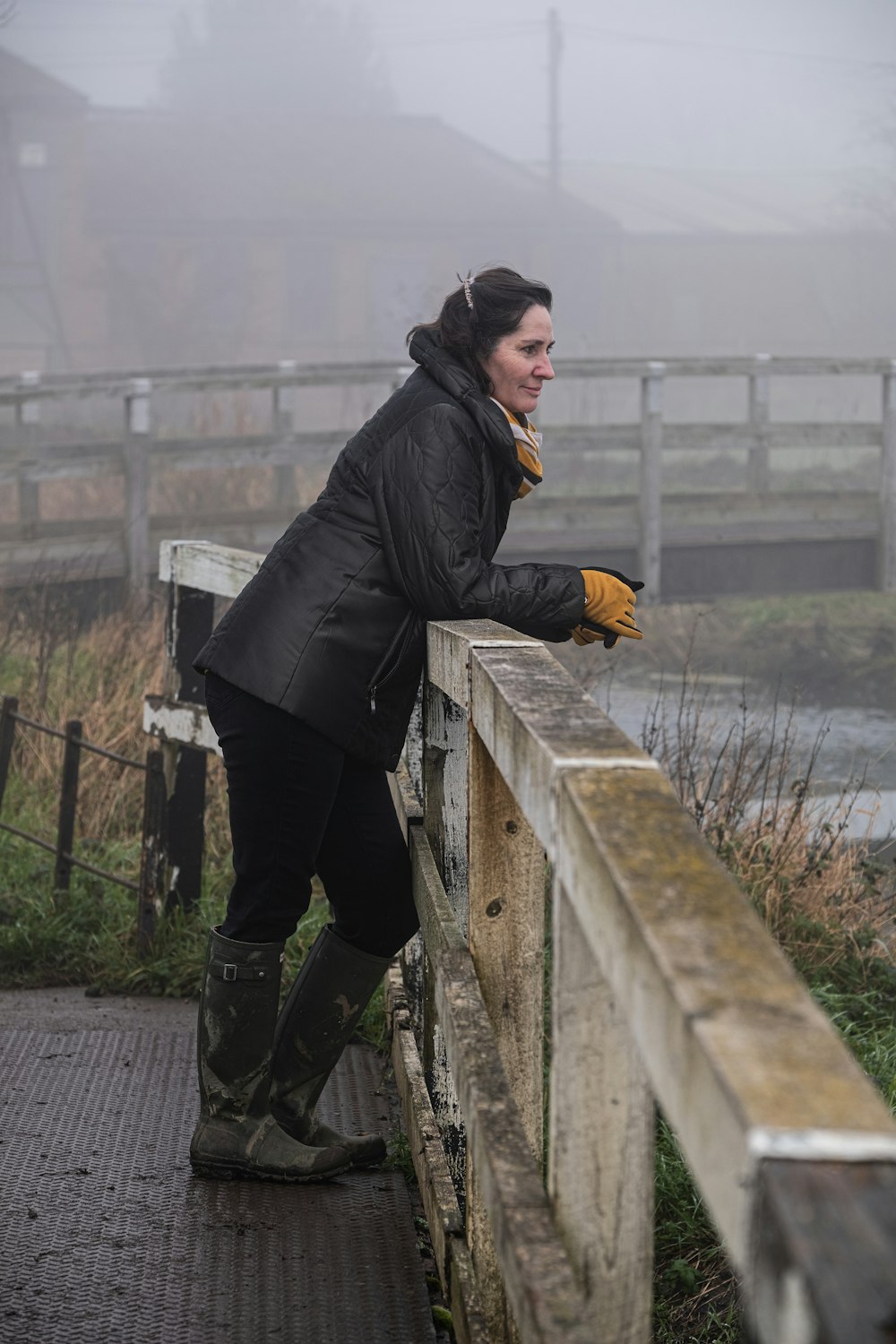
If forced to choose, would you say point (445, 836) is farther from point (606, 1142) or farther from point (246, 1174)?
point (606, 1142)

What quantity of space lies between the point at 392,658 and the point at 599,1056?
1336mm

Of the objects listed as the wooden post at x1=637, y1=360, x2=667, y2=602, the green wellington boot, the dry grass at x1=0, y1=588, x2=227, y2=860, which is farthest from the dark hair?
the wooden post at x1=637, y1=360, x2=667, y2=602

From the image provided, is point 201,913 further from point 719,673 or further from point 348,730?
point 719,673

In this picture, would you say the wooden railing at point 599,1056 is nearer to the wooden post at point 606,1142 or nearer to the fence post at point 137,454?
the wooden post at point 606,1142

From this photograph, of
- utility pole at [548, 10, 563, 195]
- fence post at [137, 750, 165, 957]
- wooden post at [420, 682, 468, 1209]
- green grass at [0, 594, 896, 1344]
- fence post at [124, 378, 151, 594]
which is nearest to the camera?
wooden post at [420, 682, 468, 1209]

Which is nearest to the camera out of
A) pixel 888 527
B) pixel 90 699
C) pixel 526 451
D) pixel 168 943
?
pixel 526 451

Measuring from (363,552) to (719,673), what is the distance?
9635mm

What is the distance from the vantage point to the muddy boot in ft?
8.79

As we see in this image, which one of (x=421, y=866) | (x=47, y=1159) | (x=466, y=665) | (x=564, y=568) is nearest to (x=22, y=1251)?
(x=47, y=1159)

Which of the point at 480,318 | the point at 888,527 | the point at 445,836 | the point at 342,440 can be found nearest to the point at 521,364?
the point at 480,318

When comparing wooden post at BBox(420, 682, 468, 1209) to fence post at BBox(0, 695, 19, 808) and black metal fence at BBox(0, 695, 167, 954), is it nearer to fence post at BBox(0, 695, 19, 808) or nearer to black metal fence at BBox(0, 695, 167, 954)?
black metal fence at BBox(0, 695, 167, 954)

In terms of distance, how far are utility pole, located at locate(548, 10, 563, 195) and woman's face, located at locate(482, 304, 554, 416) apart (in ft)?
159

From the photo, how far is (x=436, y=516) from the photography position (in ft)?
7.98

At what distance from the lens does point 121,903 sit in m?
4.38
